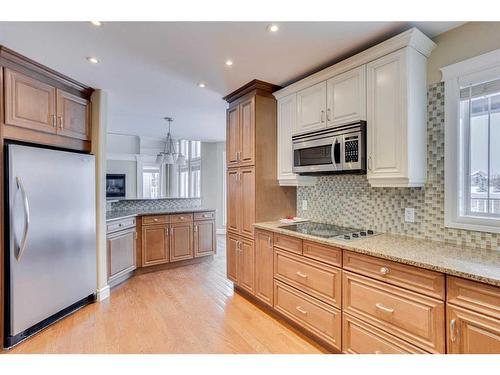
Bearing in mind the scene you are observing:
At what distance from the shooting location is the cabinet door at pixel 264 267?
2602 mm

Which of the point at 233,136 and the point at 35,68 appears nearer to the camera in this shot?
the point at 35,68

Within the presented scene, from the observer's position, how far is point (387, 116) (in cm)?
194

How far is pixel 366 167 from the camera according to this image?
6.84ft

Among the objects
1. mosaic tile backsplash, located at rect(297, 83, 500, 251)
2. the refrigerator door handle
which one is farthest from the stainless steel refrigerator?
mosaic tile backsplash, located at rect(297, 83, 500, 251)

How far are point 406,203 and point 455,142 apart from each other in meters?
0.55

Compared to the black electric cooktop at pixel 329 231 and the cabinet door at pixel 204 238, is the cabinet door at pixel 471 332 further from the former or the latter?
the cabinet door at pixel 204 238

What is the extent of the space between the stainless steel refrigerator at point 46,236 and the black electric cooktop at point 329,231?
6.96ft

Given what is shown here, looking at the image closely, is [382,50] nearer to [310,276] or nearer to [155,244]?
[310,276]

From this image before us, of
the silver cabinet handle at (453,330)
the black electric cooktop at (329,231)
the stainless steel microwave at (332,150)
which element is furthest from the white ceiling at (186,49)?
the silver cabinet handle at (453,330)

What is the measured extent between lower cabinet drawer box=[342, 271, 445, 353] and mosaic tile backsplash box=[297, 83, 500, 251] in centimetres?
65

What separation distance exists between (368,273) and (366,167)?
83 centimetres

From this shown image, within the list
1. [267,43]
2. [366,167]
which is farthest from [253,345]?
[267,43]

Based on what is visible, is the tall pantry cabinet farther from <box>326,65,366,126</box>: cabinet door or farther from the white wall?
the white wall

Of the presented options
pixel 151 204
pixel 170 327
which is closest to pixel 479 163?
pixel 170 327
